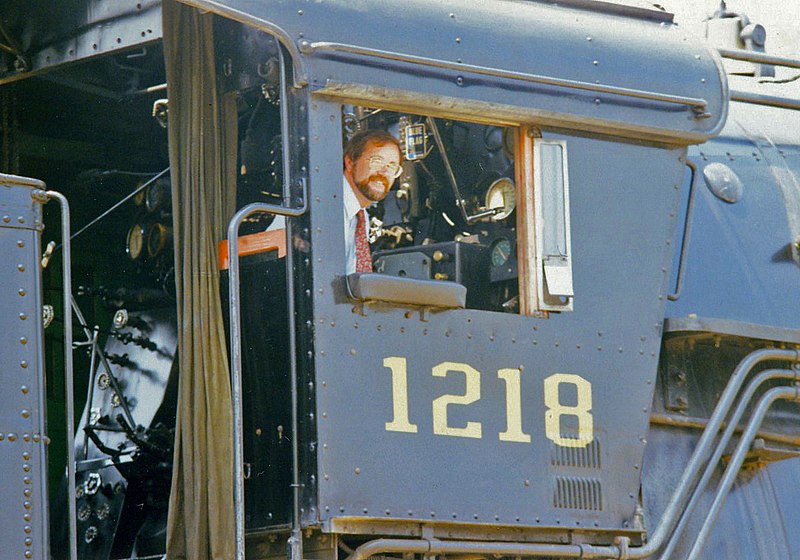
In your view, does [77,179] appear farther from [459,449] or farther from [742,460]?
[742,460]

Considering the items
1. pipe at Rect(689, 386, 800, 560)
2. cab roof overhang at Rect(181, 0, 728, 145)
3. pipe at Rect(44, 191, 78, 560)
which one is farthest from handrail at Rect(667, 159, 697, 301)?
pipe at Rect(44, 191, 78, 560)

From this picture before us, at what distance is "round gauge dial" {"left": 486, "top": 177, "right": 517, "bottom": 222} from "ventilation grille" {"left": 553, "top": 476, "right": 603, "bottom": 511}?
1.13 meters

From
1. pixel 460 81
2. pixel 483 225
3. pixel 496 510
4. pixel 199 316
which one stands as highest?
pixel 460 81

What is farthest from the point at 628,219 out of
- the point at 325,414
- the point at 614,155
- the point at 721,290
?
the point at 325,414

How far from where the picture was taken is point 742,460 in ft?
20.9

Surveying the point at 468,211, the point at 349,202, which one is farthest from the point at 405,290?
the point at 468,211

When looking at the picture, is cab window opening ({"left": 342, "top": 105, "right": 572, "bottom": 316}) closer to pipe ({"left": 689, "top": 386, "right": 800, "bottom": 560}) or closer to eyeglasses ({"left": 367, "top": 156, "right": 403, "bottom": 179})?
eyeglasses ({"left": 367, "top": 156, "right": 403, "bottom": 179})

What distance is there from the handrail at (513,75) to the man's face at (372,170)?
0.38m

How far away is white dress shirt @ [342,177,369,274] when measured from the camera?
5477 millimetres

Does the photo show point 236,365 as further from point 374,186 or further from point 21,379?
point 374,186

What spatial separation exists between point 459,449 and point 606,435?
30.5 inches

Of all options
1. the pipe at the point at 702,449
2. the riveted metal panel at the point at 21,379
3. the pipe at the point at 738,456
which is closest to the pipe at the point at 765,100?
the pipe at the point at 702,449

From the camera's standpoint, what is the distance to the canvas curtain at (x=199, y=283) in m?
5.41

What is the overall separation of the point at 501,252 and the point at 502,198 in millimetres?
231
